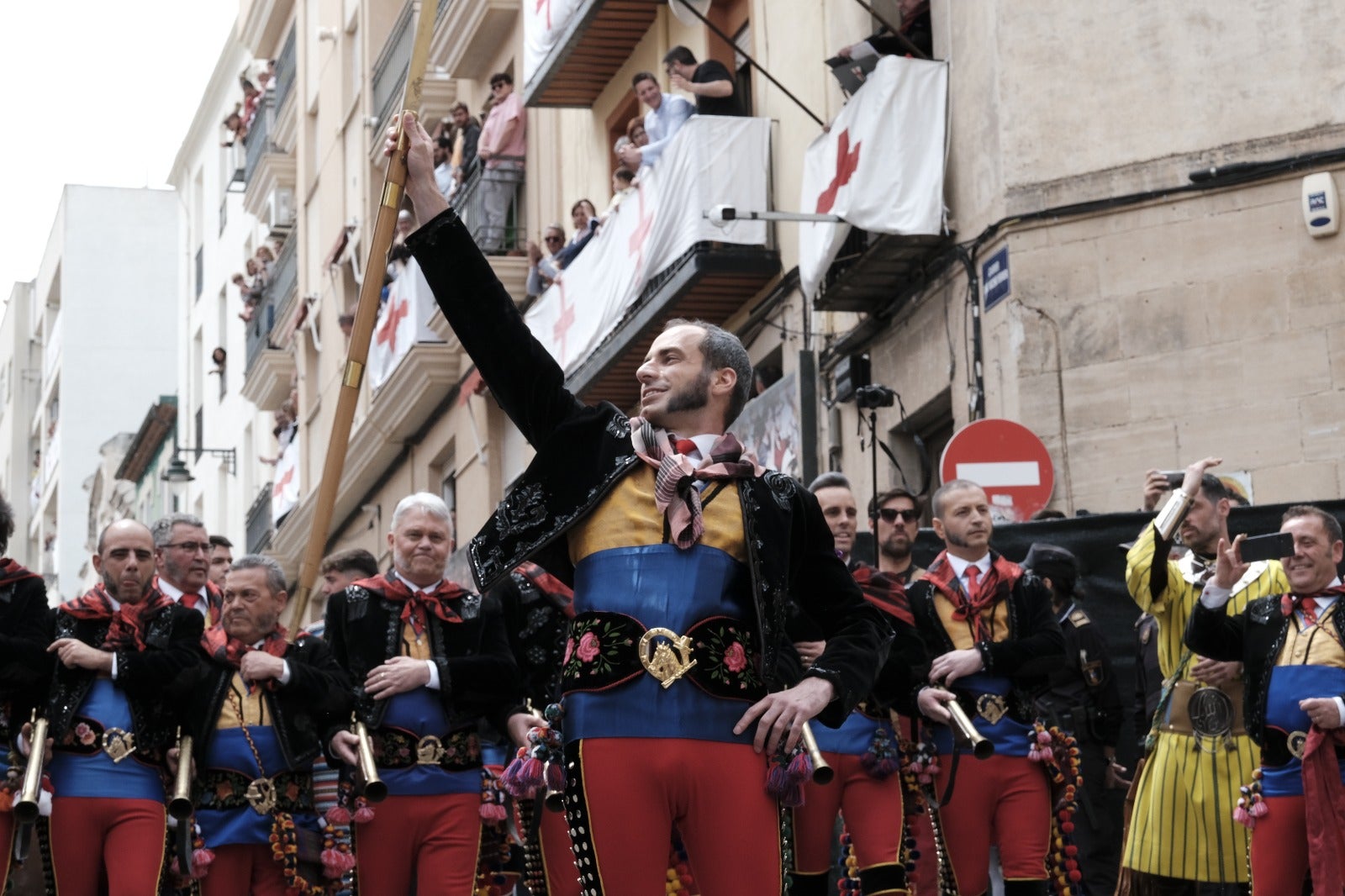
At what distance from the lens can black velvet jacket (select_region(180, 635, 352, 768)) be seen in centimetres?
880

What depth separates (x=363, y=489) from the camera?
3297 centimetres

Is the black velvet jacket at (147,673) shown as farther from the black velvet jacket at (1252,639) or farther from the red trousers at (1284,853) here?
the red trousers at (1284,853)

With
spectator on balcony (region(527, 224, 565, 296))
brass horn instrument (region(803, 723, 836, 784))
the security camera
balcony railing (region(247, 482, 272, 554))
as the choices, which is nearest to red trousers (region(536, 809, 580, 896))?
brass horn instrument (region(803, 723, 836, 784))

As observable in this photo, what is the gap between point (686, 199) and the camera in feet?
58.9

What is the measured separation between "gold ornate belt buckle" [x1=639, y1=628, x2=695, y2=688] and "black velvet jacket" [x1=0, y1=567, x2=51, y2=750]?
158 inches

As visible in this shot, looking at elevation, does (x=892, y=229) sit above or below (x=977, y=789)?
above

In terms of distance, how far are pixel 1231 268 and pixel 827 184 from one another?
129 inches

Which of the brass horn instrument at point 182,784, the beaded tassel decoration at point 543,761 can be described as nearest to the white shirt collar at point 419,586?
Result: the brass horn instrument at point 182,784

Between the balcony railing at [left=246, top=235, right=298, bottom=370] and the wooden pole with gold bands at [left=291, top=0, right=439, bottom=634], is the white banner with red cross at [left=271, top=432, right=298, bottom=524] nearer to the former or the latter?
the balcony railing at [left=246, top=235, right=298, bottom=370]

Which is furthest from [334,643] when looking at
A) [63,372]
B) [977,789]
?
[63,372]

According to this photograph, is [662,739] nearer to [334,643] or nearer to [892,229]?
[334,643]

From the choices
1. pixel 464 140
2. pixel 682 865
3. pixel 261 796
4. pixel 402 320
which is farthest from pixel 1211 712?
pixel 402 320

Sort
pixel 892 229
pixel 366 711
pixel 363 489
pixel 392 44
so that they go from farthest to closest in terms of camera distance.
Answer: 1. pixel 363 489
2. pixel 392 44
3. pixel 892 229
4. pixel 366 711

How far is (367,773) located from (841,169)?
8.08m
